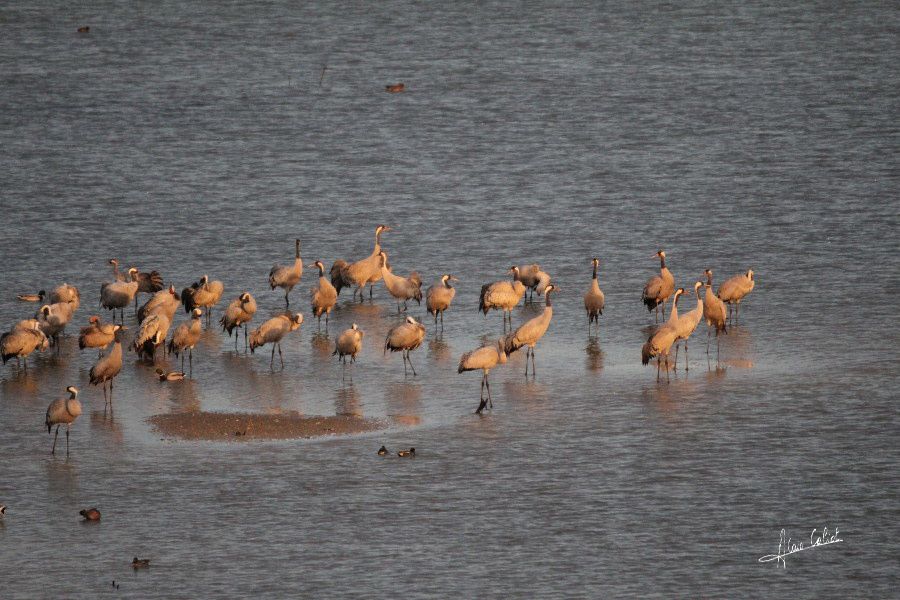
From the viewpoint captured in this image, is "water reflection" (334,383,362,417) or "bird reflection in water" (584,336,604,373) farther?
"bird reflection in water" (584,336,604,373)

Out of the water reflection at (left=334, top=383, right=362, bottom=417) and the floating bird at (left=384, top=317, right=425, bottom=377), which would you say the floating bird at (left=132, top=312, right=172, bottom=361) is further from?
the floating bird at (left=384, top=317, right=425, bottom=377)

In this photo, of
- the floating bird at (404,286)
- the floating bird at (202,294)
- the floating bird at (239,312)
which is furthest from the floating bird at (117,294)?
the floating bird at (404,286)

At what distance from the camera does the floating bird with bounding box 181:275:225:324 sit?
3006cm

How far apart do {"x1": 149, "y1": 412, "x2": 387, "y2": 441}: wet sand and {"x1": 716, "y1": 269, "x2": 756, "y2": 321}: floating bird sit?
312 inches

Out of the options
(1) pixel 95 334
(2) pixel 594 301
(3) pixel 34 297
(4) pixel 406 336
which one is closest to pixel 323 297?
(4) pixel 406 336

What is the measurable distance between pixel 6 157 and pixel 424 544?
27.9 metres

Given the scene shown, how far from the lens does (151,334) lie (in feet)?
90.8

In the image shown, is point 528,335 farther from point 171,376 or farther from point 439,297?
point 171,376

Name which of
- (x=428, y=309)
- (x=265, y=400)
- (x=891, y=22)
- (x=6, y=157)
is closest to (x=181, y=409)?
(x=265, y=400)

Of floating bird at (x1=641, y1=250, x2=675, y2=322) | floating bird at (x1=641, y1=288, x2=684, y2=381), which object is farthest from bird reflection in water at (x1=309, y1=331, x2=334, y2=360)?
floating bird at (x1=641, y1=250, x2=675, y2=322)

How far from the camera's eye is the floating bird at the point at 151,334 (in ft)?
90.8

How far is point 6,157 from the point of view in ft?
147

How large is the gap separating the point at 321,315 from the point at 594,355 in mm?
5593

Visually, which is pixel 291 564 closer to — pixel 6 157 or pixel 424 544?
pixel 424 544
